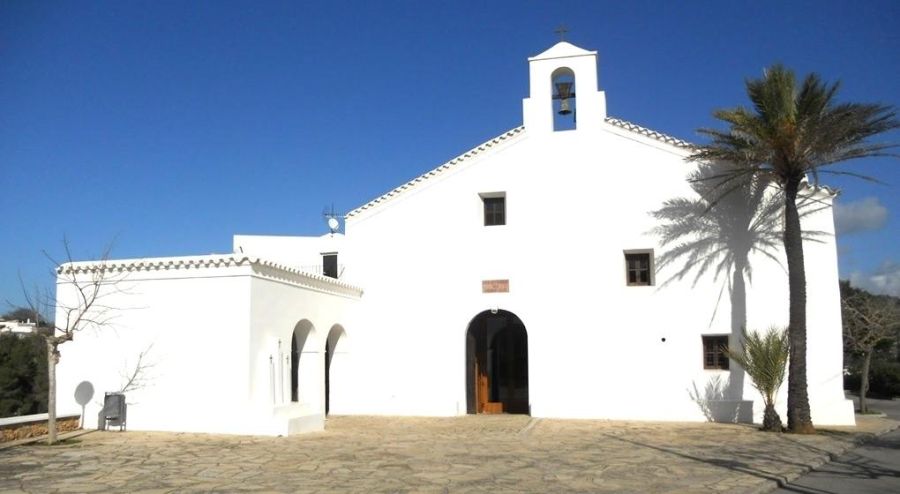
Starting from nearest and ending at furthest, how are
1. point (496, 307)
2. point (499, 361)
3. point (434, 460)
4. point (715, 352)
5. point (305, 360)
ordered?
1. point (434, 460)
2. point (305, 360)
3. point (715, 352)
4. point (496, 307)
5. point (499, 361)

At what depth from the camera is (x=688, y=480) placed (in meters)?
11.0

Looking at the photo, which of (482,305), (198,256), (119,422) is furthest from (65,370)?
(482,305)

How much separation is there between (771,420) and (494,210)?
9035mm

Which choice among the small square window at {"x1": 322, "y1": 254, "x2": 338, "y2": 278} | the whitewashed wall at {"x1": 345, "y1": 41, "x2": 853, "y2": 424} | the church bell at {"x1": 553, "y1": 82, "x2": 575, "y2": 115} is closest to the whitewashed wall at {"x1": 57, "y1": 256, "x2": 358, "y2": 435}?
the whitewashed wall at {"x1": 345, "y1": 41, "x2": 853, "y2": 424}

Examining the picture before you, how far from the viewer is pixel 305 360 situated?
19141 mm

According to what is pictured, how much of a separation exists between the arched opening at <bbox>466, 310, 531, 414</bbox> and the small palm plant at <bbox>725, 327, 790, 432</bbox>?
621 cm

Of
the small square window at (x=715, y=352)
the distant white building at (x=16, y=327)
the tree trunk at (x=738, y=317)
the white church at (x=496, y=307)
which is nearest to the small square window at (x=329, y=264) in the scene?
the white church at (x=496, y=307)

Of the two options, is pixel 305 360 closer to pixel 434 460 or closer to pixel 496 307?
pixel 496 307

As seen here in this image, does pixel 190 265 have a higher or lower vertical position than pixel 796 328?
higher

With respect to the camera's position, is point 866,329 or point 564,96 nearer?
point 564,96

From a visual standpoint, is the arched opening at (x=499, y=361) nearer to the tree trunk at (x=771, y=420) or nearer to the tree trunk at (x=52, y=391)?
the tree trunk at (x=771, y=420)

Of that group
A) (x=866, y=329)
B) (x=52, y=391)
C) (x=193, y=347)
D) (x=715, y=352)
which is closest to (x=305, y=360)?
(x=193, y=347)

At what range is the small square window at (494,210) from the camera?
847 inches

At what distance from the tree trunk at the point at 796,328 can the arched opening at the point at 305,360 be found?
37.2ft
